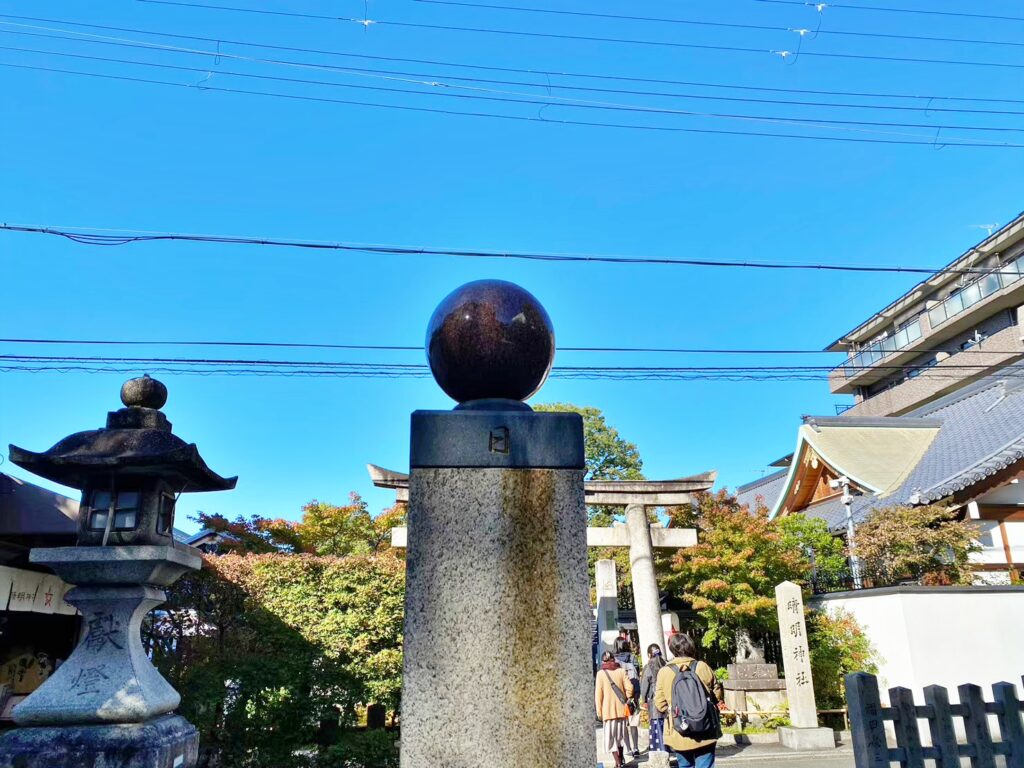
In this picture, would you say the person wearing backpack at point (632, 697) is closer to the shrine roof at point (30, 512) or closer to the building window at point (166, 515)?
the building window at point (166, 515)

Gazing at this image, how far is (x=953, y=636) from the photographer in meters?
11.4

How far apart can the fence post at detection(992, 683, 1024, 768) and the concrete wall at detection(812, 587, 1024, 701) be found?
6.43 meters

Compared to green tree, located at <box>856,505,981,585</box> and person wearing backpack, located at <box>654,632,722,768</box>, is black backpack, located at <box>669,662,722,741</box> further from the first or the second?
green tree, located at <box>856,505,981,585</box>

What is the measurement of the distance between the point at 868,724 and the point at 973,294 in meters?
34.9

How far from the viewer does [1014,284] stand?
96.4 ft

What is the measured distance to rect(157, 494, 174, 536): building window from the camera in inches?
238

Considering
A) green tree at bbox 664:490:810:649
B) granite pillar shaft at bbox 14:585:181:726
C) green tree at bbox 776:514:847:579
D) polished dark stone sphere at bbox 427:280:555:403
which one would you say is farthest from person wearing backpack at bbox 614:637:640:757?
polished dark stone sphere at bbox 427:280:555:403

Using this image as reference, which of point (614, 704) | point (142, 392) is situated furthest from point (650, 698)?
point (142, 392)

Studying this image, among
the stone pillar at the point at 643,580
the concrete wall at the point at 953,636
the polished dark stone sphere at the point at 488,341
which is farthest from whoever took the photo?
the stone pillar at the point at 643,580

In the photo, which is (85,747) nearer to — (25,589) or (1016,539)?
(25,589)

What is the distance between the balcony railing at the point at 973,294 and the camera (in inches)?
1194

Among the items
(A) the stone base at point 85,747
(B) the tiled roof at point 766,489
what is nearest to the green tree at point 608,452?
(B) the tiled roof at point 766,489

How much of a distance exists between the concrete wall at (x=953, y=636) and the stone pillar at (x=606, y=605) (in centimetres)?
491

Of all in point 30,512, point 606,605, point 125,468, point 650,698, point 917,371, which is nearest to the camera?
point 125,468
